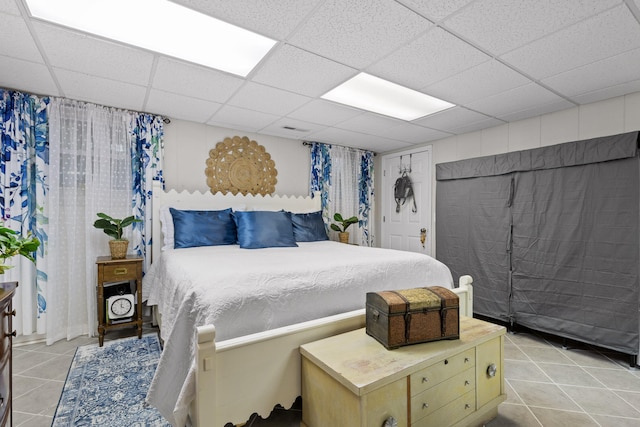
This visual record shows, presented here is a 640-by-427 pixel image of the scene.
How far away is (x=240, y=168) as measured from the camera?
3848 mm

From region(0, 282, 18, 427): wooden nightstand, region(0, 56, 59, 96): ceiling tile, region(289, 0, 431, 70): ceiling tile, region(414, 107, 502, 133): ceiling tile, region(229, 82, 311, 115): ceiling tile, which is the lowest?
region(0, 282, 18, 427): wooden nightstand

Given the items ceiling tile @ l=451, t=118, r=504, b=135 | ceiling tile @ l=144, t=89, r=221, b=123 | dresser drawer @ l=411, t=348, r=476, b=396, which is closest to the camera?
dresser drawer @ l=411, t=348, r=476, b=396

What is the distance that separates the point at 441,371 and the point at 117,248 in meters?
2.81

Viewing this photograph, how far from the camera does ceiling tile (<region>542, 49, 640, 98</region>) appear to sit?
208 cm

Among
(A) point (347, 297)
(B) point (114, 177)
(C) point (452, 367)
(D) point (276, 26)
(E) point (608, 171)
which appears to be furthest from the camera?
(B) point (114, 177)

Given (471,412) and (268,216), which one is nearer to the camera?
(471,412)

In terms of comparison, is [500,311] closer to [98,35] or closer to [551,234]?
[551,234]

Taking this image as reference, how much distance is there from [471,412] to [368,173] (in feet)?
12.5

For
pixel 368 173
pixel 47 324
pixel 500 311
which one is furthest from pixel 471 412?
pixel 368 173

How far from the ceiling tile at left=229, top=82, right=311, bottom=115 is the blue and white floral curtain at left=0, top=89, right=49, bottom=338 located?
1744 millimetres

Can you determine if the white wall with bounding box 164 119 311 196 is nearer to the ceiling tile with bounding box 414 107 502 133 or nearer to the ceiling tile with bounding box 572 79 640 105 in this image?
the ceiling tile with bounding box 414 107 502 133

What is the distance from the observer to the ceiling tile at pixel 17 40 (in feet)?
5.58

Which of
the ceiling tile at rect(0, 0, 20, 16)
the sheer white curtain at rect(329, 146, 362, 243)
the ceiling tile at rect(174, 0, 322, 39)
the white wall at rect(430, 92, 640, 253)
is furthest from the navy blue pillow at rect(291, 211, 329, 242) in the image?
the ceiling tile at rect(0, 0, 20, 16)

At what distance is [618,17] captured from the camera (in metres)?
1.63
